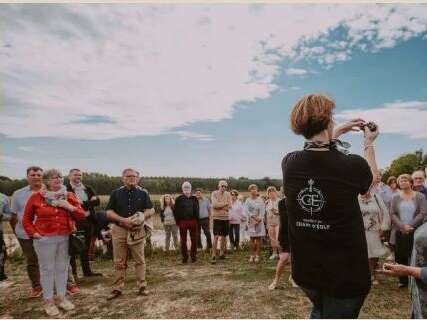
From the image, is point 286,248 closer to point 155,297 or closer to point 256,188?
point 155,297

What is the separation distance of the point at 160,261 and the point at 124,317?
13.2ft

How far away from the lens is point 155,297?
558cm

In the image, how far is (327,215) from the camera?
190 cm

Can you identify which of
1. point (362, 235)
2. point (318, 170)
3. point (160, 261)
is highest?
point (318, 170)

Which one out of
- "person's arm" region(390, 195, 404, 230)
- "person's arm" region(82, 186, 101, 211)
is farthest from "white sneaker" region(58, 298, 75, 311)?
"person's arm" region(390, 195, 404, 230)

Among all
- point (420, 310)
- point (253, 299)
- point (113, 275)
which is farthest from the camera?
point (113, 275)

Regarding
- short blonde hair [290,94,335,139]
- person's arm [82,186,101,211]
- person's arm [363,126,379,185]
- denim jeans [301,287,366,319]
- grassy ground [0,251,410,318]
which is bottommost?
grassy ground [0,251,410,318]

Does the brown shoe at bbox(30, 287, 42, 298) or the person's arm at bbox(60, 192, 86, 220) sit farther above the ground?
the person's arm at bbox(60, 192, 86, 220)

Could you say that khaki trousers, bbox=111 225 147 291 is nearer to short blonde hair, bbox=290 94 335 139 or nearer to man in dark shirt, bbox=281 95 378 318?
man in dark shirt, bbox=281 95 378 318

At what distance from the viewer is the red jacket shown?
4875 mm

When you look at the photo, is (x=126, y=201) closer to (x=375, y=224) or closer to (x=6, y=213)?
(x=6, y=213)

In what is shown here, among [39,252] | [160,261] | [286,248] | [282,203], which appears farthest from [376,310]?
[160,261]

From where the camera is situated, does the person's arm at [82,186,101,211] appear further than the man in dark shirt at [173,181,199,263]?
No

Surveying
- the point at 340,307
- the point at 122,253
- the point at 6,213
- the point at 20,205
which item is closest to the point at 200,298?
the point at 122,253
